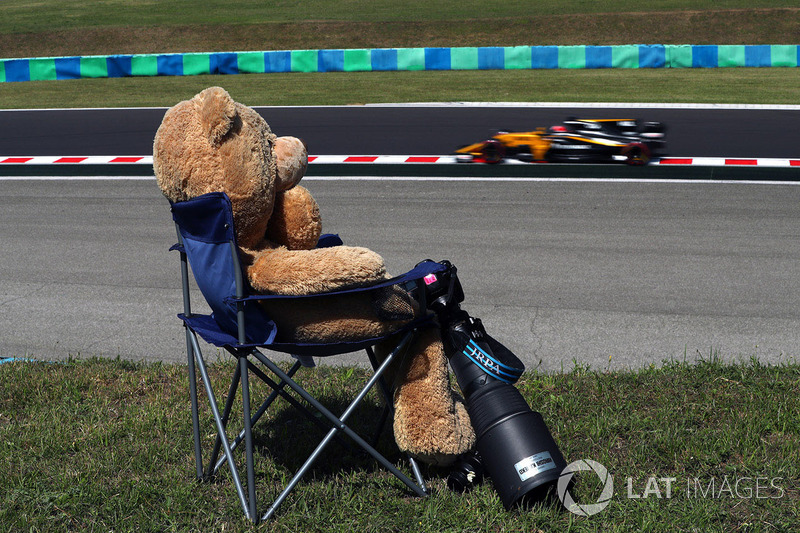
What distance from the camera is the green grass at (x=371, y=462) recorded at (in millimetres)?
3484

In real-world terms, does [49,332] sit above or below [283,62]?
below

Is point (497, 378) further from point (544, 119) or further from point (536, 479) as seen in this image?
point (544, 119)

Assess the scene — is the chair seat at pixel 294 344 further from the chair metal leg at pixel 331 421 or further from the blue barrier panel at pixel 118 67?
the blue barrier panel at pixel 118 67

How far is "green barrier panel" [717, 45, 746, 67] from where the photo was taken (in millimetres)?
23547

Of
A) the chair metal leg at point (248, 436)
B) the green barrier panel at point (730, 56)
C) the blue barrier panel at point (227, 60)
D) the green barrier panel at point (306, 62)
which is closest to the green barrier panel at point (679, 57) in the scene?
the green barrier panel at point (730, 56)

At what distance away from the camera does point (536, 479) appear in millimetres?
3355

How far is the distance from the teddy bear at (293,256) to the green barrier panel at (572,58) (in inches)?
861

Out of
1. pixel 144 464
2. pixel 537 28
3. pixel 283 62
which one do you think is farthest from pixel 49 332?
pixel 537 28

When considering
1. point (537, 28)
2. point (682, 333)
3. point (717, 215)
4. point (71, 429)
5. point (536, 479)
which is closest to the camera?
point (536, 479)

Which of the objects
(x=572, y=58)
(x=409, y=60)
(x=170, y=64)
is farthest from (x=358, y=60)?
(x=572, y=58)

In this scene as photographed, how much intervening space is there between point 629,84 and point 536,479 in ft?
62.0

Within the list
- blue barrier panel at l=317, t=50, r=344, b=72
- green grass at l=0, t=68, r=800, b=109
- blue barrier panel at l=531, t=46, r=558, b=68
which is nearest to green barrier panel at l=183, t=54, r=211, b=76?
green grass at l=0, t=68, r=800, b=109

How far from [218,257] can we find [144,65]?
24022 mm

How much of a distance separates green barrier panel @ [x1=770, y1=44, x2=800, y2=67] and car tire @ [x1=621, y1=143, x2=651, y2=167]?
14393 millimetres
